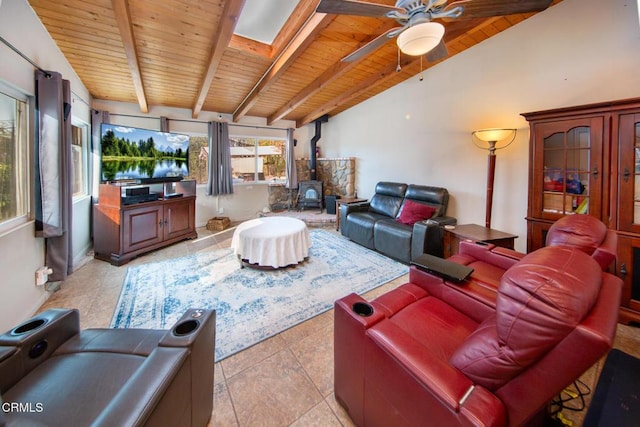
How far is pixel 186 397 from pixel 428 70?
4.70 metres

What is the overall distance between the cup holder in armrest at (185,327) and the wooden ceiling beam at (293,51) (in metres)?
2.65

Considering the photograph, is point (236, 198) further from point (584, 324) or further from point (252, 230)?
point (584, 324)

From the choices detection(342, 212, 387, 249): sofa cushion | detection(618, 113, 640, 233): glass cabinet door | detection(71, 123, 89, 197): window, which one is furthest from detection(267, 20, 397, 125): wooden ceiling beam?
detection(71, 123, 89, 197): window

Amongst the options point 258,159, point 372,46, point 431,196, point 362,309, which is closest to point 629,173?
point 431,196

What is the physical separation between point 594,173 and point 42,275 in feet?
16.1

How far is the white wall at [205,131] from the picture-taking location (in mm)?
4410

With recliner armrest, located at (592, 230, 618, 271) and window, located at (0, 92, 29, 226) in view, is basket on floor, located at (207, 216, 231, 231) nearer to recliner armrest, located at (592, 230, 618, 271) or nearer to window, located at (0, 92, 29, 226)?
window, located at (0, 92, 29, 226)

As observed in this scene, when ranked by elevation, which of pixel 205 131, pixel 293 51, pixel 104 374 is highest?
pixel 293 51

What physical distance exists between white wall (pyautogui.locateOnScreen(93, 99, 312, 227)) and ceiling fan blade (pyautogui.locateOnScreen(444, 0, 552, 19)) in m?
4.86

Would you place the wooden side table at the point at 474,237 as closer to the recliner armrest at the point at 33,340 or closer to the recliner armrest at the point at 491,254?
the recliner armrest at the point at 491,254

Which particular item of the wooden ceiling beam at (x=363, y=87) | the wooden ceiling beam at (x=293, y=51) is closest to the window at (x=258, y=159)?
the wooden ceiling beam at (x=363, y=87)

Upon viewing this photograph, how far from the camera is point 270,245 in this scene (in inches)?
117

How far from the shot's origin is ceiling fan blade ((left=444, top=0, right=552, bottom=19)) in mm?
1657

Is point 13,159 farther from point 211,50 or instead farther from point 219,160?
point 219,160
